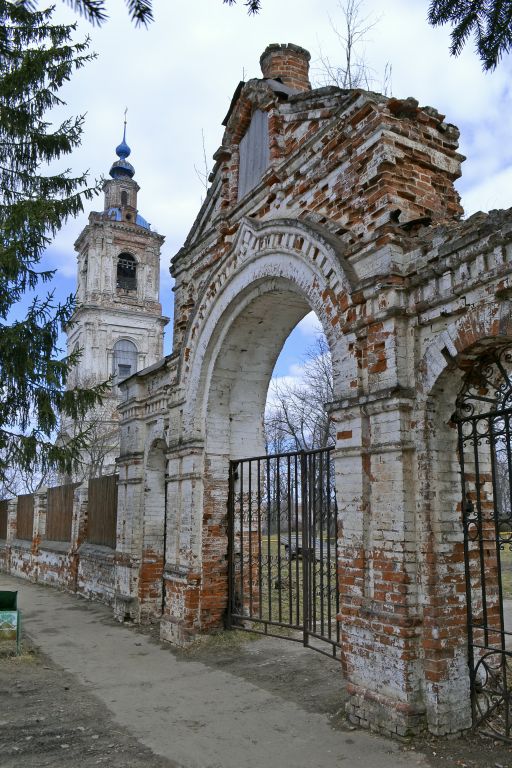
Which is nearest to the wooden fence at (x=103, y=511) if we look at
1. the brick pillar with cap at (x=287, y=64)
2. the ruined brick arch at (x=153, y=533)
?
the ruined brick arch at (x=153, y=533)

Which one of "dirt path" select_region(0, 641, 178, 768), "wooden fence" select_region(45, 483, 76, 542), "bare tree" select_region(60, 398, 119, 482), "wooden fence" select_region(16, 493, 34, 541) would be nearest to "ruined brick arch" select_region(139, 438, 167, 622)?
"dirt path" select_region(0, 641, 178, 768)

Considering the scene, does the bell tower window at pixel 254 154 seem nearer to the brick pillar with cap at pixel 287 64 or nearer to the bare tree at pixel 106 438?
the brick pillar with cap at pixel 287 64

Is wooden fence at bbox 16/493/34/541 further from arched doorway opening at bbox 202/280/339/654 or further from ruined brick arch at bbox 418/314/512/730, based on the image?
ruined brick arch at bbox 418/314/512/730

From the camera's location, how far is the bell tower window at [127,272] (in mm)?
40125

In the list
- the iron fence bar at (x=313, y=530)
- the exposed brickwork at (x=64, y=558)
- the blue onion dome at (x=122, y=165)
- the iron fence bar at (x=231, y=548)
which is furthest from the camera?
the blue onion dome at (x=122, y=165)

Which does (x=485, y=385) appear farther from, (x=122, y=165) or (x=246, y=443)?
(x=122, y=165)

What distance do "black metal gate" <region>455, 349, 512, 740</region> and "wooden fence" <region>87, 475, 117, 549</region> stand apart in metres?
8.43

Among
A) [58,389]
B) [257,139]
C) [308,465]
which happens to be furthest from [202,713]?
[257,139]

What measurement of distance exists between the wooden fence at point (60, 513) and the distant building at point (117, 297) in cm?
1999

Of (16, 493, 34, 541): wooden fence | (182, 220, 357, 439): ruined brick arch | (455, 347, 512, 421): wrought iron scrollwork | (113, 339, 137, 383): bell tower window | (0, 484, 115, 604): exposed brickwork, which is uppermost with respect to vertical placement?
(113, 339, 137, 383): bell tower window

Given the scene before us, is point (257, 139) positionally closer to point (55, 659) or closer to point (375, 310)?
point (375, 310)

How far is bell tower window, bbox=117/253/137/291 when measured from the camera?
40.1 m

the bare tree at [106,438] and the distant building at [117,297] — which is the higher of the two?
the distant building at [117,297]

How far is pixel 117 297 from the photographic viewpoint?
39156mm
